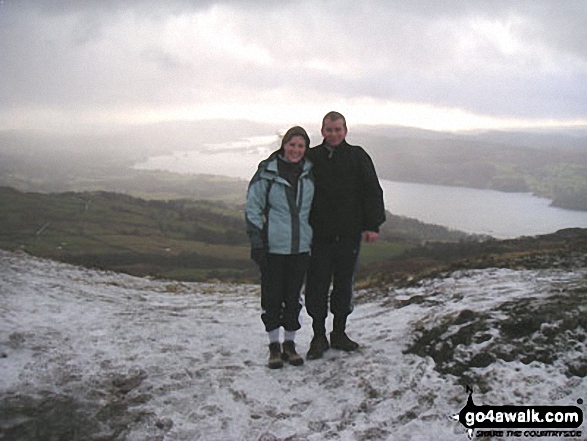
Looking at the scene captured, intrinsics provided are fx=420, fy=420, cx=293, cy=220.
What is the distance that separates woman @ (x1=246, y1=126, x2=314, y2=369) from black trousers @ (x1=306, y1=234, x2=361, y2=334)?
272mm

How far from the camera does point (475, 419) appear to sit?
4.32 meters

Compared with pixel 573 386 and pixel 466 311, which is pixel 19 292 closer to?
pixel 466 311

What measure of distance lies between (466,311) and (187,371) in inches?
170

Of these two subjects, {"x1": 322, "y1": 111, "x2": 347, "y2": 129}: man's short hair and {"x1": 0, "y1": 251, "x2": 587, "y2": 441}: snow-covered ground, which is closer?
{"x1": 0, "y1": 251, "x2": 587, "y2": 441}: snow-covered ground

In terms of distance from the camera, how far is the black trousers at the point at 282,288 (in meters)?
A: 5.77

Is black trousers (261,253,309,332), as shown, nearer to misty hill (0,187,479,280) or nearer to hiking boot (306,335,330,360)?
hiking boot (306,335,330,360)

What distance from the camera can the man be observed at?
227 inches

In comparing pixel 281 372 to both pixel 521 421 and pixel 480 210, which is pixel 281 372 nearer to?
pixel 521 421

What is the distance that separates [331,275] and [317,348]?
3.65ft

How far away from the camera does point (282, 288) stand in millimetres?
5930

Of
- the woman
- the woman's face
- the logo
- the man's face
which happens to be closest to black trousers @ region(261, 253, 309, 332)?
the woman

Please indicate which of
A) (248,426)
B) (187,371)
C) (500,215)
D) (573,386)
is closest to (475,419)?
(573,386)

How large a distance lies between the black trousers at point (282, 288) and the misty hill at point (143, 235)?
34813 mm

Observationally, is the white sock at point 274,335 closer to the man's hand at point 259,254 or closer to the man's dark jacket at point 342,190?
the man's hand at point 259,254
